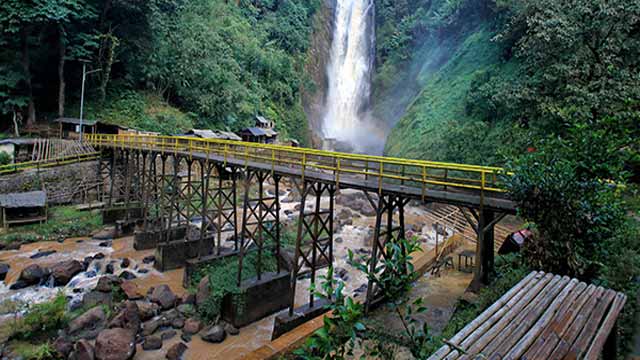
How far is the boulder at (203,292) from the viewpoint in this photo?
12783 mm

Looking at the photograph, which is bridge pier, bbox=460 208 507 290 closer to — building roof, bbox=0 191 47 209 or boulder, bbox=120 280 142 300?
boulder, bbox=120 280 142 300

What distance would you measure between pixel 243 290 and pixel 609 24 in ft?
66.8

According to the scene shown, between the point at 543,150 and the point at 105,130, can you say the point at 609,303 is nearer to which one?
the point at 543,150

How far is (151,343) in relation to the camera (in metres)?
10.9

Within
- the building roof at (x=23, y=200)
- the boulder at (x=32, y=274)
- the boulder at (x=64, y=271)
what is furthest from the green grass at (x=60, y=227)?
the boulder at (x=64, y=271)

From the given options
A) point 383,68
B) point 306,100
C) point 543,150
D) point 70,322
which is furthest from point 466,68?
point 70,322

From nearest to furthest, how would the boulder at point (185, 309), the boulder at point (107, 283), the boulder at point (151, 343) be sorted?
the boulder at point (151, 343) → the boulder at point (185, 309) → the boulder at point (107, 283)

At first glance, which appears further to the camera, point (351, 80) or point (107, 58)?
point (351, 80)

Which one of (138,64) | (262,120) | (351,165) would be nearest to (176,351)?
(351,165)

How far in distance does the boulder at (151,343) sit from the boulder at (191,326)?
91 centimetres

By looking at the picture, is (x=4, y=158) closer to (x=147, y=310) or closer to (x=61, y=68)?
(x=61, y=68)

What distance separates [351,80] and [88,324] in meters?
50.6

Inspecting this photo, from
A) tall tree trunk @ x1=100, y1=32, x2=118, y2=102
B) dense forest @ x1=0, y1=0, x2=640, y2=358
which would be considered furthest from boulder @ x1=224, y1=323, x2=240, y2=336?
tall tree trunk @ x1=100, y1=32, x2=118, y2=102

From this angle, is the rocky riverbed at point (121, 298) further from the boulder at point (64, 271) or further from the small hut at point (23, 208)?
the small hut at point (23, 208)
